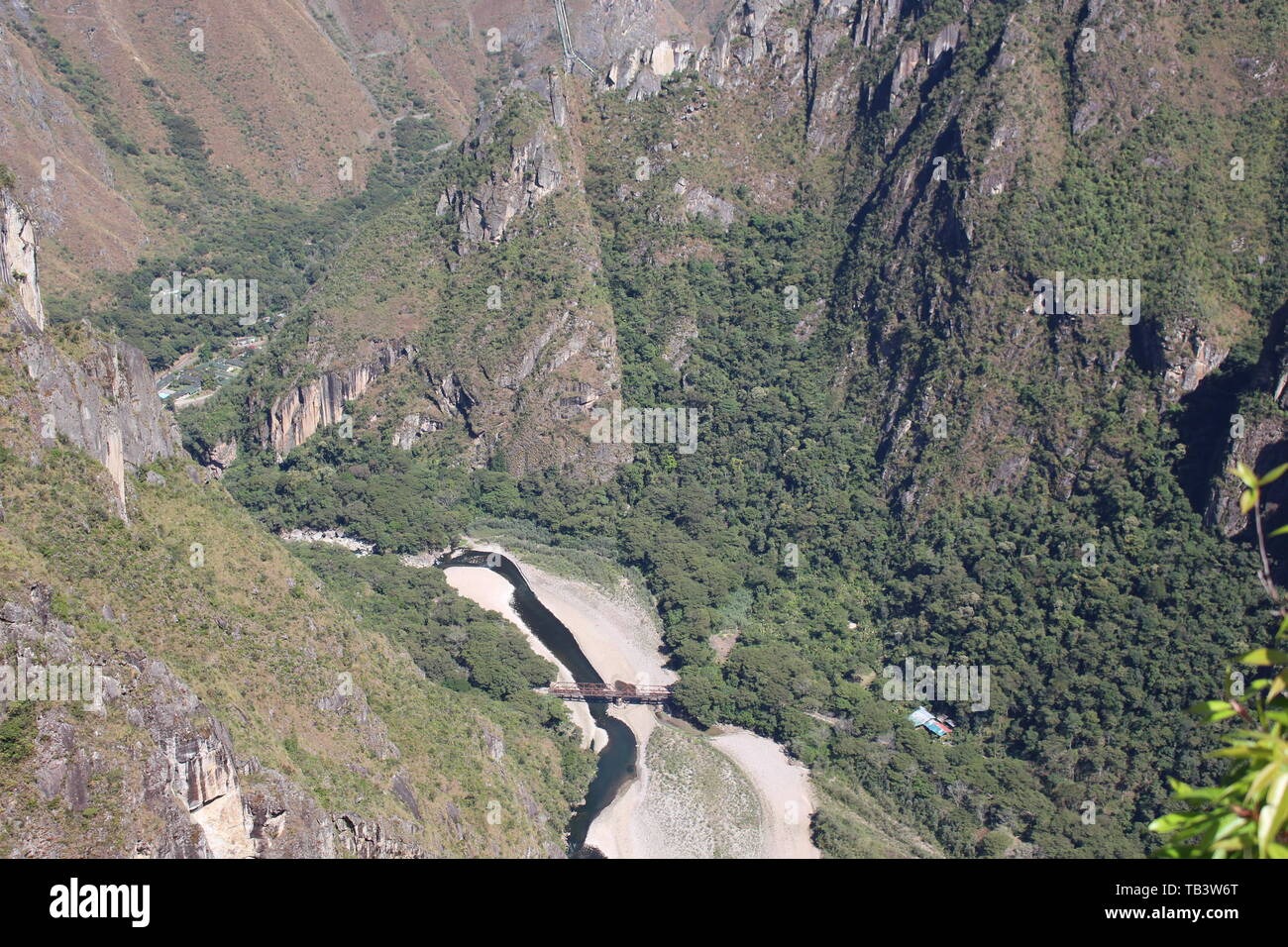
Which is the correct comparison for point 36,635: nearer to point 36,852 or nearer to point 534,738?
point 36,852

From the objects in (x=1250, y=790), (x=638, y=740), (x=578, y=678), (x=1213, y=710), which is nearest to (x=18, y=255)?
(x=578, y=678)

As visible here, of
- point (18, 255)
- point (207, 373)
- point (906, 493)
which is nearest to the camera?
point (18, 255)

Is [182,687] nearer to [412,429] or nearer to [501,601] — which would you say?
[501,601]

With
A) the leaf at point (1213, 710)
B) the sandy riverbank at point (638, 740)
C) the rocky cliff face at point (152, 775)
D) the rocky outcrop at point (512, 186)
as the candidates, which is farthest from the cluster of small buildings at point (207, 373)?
the leaf at point (1213, 710)

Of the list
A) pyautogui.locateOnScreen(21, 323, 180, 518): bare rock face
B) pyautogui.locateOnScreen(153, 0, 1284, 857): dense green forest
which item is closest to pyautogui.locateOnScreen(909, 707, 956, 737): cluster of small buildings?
pyautogui.locateOnScreen(153, 0, 1284, 857): dense green forest

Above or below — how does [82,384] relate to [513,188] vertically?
below

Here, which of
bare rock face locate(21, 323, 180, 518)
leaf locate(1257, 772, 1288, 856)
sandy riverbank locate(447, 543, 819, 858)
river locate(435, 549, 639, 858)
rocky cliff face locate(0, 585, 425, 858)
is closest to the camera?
leaf locate(1257, 772, 1288, 856)

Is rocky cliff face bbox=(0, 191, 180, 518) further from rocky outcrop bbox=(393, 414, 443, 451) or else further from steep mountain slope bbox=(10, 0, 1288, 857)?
rocky outcrop bbox=(393, 414, 443, 451)
